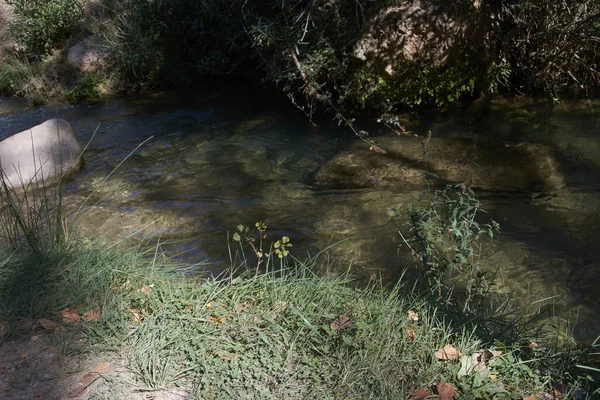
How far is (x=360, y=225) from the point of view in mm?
5547

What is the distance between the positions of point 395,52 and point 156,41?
4.82 m

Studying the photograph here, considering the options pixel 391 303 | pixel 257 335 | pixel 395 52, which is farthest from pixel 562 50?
pixel 257 335

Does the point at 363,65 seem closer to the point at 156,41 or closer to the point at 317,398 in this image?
the point at 156,41

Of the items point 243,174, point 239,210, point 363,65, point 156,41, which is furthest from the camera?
point 156,41

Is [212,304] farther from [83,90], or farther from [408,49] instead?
[83,90]

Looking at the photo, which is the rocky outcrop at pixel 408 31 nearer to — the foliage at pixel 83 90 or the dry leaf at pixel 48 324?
the foliage at pixel 83 90

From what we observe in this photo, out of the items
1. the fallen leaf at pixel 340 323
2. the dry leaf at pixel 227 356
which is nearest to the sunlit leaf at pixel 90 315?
the dry leaf at pixel 227 356

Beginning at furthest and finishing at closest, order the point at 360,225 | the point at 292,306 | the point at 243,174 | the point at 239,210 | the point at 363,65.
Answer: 1. the point at 363,65
2. the point at 243,174
3. the point at 239,210
4. the point at 360,225
5. the point at 292,306

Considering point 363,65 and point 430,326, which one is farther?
point 363,65

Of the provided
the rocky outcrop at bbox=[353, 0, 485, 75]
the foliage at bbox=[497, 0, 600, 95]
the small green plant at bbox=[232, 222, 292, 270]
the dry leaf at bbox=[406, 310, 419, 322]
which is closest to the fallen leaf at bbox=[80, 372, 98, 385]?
the small green plant at bbox=[232, 222, 292, 270]

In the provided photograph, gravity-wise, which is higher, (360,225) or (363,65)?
(363,65)

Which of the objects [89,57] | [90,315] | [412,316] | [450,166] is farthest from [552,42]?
[89,57]

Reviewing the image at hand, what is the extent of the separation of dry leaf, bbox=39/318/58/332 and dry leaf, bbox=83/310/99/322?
0.53 feet

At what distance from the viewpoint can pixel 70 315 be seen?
3334 mm
